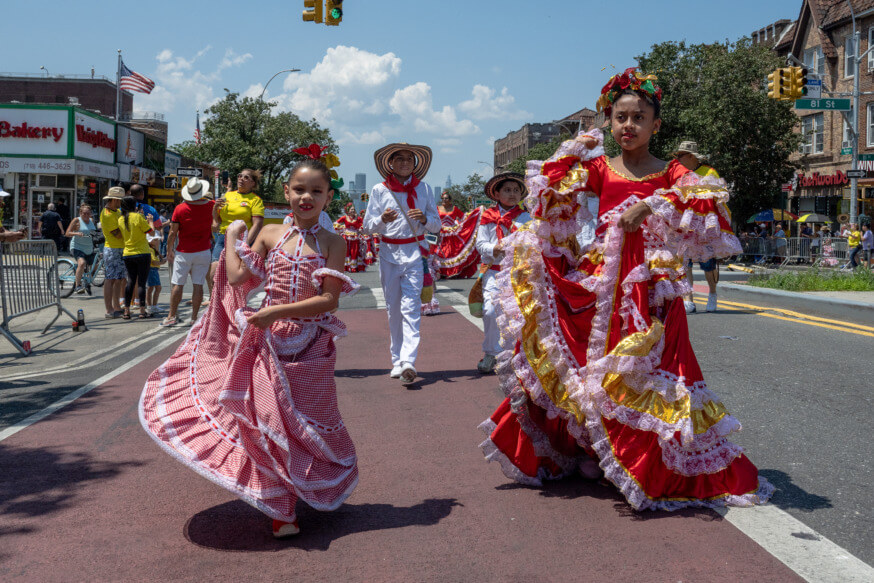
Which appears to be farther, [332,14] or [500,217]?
[332,14]

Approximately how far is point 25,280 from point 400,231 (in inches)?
208

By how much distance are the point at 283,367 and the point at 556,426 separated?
1517 mm

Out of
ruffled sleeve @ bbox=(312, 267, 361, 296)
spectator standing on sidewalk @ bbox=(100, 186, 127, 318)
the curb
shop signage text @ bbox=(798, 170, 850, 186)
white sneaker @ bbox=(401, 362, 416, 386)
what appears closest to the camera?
ruffled sleeve @ bbox=(312, 267, 361, 296)

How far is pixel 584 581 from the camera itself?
3270 millimetres

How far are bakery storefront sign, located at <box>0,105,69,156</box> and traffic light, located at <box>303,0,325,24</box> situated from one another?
23.0 meters

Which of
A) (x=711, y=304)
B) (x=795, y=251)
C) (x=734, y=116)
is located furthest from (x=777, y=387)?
(x=734, y=116)

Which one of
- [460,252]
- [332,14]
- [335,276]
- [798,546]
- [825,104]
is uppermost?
[332,14]

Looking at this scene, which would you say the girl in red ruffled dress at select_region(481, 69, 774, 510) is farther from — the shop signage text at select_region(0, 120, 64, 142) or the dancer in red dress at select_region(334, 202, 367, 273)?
the shop signage text at select_region(0, 120, 64, 142)

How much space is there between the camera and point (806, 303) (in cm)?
1572

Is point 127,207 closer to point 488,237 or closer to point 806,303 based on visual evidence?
point 488,237

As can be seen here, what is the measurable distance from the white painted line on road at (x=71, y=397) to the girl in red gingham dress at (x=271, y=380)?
263 cm

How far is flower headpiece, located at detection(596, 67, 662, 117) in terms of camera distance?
444 centimetres

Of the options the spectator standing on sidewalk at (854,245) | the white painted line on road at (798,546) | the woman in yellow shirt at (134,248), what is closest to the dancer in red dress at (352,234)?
the woman in yellow shirt at (134,248)

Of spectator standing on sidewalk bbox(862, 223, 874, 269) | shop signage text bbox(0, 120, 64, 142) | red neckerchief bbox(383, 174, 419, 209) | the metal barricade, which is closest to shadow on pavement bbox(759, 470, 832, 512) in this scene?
red neckerchief bbox(383, 174, 419, 209)
